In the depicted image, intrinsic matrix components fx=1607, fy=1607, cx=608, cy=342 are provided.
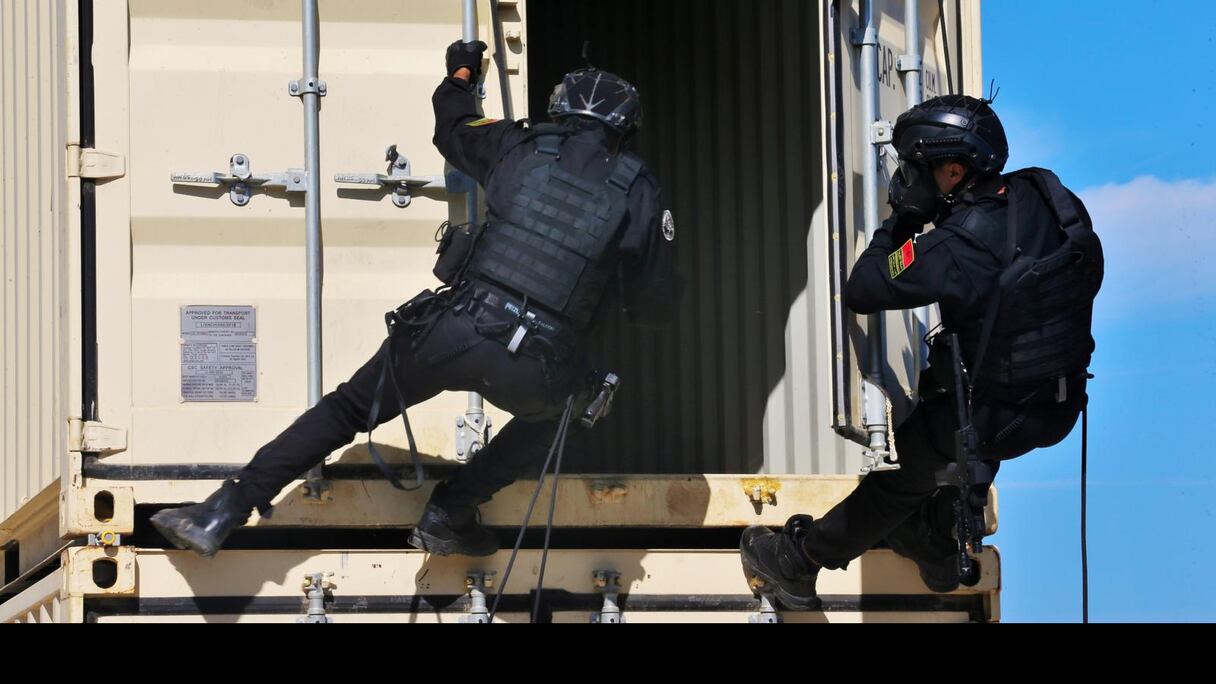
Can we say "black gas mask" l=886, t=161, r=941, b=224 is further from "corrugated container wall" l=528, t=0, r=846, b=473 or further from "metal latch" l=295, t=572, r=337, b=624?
"metal latch" l=295, t=572, r=337, b=624

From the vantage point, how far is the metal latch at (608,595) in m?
4.65

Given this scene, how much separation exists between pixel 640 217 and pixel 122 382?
1.55 meters

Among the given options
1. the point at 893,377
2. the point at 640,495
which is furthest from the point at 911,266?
the point at 640,495

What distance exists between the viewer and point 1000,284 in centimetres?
430

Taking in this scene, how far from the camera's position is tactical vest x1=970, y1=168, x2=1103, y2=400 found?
4.31 meters

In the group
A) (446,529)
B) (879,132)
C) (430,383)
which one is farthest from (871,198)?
(446,529)

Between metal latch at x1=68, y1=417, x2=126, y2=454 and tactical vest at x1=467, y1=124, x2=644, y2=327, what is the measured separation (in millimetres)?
1122

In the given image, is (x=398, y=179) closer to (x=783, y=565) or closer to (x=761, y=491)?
(x=761, y=491)

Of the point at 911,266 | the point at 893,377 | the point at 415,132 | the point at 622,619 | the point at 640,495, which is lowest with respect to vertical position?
the point at 622,619

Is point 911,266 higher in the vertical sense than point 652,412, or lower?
higher

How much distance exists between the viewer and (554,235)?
14.5 feet

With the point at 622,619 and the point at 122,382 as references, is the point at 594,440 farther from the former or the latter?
the point at 122,382

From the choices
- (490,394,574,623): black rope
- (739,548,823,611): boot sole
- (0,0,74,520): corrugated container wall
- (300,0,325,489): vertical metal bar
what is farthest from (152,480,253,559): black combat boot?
(739,548,823,611): boot sole
